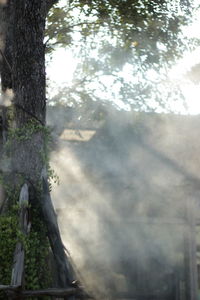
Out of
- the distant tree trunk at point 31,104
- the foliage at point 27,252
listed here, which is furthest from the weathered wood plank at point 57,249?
the foliage at point 27,252

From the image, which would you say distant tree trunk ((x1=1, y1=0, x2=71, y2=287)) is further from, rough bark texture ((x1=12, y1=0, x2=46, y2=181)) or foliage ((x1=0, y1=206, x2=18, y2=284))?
Result: foliage ((x1=0, y1=206, x2=18, y2=284))

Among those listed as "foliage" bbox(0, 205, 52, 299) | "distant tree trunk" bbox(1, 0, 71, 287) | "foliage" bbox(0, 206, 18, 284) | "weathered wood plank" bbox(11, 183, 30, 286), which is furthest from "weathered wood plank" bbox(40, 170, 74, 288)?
"foliage" bbox(0, 206, 18, 284)

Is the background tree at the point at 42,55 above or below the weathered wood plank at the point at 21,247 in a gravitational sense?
above

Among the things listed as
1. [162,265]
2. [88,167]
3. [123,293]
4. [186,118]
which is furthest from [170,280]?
[186,118]

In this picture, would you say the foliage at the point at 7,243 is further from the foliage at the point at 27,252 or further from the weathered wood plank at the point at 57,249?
the weathered wood plank at the point at 57,249

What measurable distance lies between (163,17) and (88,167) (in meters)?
4.70

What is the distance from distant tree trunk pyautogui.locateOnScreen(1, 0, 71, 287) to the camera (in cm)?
761

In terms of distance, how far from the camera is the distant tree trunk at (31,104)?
25.0 ft

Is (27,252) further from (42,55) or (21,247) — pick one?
(42,55)

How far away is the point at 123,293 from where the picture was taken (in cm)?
1377

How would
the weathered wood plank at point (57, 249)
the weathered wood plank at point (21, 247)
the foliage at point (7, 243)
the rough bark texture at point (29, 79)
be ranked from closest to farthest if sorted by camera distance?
the weathered wood plank at point (21, 247), the foliage at point (7, 243), the weathered wood plank at point (57, 249), the rough bark texture at point (29, 79)

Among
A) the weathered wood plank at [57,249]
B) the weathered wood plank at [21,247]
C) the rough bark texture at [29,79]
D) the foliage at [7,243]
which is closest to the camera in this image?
the weathered wood plank at [21,247]

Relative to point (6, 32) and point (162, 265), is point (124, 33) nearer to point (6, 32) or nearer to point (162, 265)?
point (6, 32)

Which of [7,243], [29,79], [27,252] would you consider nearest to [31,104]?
[29,79]
